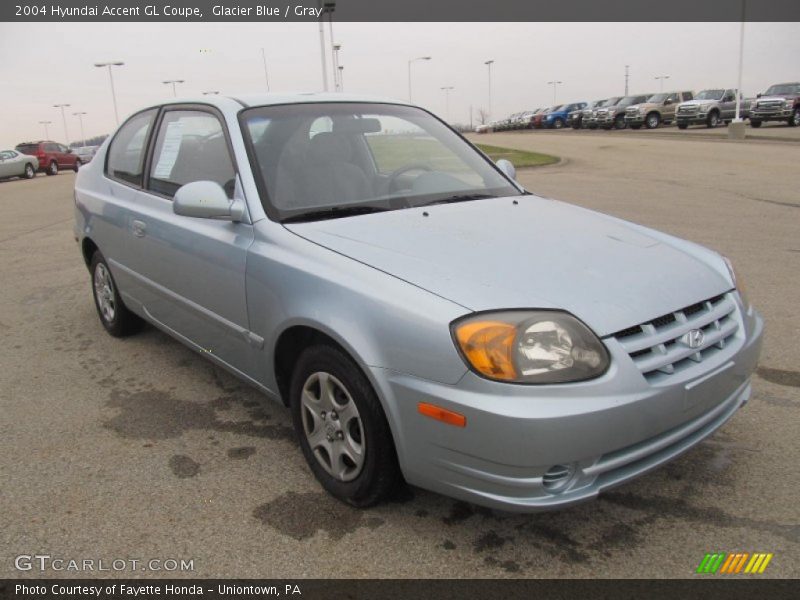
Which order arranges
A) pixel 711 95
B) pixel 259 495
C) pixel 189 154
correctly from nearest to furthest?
pixel 259 495 < pixel 189 154 < pixel 711 95

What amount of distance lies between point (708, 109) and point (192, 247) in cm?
3610

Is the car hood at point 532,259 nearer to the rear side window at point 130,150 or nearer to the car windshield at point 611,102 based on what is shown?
the rear side window at point 130,150

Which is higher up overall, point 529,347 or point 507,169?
point 507,169

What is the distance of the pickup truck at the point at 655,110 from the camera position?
37125mm

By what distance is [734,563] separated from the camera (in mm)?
2283

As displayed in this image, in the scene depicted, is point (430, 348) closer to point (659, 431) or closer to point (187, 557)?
point (659, 431)

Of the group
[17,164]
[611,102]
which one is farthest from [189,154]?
[611,102]

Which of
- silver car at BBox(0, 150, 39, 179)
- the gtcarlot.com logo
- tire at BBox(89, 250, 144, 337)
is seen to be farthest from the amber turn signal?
silver car at BBox(0, 150, 39, 179)

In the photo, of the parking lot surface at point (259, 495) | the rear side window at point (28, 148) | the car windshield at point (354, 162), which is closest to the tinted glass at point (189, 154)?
the car windshield at point (354, 162)

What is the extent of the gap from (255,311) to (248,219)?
0.42 m

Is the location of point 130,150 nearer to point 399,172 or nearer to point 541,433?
point 399,172

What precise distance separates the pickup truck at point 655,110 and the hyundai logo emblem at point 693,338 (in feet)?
125

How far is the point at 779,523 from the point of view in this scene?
97.5 inches

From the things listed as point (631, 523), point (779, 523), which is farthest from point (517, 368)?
point (779, 523)
